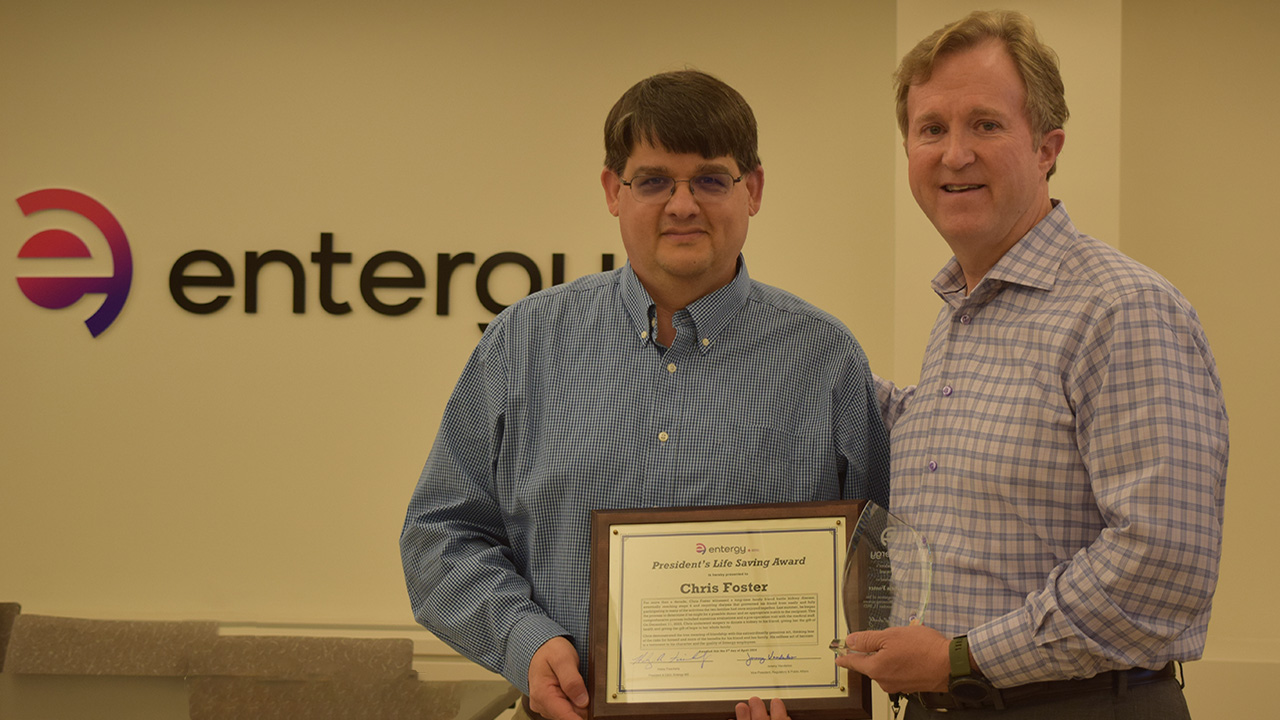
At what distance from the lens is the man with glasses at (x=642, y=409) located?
2.05 m

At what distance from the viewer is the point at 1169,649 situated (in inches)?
66.0

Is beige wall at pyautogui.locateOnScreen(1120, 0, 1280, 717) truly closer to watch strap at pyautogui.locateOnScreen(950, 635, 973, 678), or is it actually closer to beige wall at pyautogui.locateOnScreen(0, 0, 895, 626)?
beige wall at pyautogui.locateOnScreen(0, 0, 895, 626)

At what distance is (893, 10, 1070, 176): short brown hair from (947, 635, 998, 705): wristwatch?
Answer: 97cm

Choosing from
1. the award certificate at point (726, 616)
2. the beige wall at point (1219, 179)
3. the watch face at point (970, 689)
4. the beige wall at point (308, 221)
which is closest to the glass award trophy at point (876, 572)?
the award certificate at point (726, 616)

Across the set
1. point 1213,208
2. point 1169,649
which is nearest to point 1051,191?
point 1213,208

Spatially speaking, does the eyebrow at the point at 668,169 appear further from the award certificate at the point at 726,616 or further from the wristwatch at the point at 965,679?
the wristwatch at the point at 965,679

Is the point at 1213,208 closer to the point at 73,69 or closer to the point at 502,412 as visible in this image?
the point at 502,412

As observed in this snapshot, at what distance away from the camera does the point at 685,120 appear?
6.70 ft

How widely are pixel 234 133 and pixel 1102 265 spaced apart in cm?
448

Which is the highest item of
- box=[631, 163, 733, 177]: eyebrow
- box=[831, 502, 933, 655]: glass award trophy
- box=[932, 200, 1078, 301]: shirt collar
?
box=[631, 163, 733, 177]: eyebrow

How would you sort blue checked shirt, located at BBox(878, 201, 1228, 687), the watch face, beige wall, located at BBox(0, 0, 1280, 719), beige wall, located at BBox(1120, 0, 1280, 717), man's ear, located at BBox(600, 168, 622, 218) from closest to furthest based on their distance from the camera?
blue checked shirt, located at BBox(878, 201, 1228, 687) < the watch face < man's ear, located at BBox(600, 168, 622, 218) < beige wall, located at BBox(1120, 0, 1280, 717) < beige wall, located at BBox(0, 0, 1280, 719)

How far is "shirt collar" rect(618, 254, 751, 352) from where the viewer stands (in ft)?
7.02
